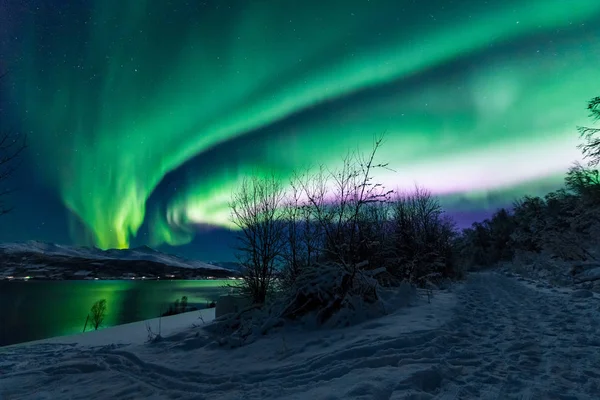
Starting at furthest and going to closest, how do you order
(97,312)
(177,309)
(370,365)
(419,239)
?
(177,309) → (97,312) → (419,239) → (370,365)

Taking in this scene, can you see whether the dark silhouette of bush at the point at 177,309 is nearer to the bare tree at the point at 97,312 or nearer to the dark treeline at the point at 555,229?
the bare tree at the point at 97,312

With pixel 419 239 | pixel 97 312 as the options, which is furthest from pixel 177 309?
pixel 419 239

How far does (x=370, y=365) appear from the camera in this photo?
15.5 feet

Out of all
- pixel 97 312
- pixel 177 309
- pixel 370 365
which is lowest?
pixel 177 309

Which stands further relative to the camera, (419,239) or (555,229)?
(555,229)

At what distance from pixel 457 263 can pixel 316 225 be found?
19.5m

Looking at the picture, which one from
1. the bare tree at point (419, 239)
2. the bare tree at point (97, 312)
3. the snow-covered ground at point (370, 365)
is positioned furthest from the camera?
the bare tree at point (97, 312)

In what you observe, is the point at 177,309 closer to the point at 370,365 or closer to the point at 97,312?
the point at 97,312

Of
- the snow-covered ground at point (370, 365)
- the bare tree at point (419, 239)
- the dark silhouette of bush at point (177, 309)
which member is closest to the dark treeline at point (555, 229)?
the bare tree at point (419, 239)

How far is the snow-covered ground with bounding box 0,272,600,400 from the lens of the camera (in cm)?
382

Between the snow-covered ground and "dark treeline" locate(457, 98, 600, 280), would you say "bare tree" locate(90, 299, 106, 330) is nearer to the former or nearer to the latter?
the snow-covered ground

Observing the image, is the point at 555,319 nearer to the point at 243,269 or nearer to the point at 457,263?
the point at 243,269

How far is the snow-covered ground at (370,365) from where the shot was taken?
12.5ft

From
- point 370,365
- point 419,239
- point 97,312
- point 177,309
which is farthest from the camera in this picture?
point 177,309
